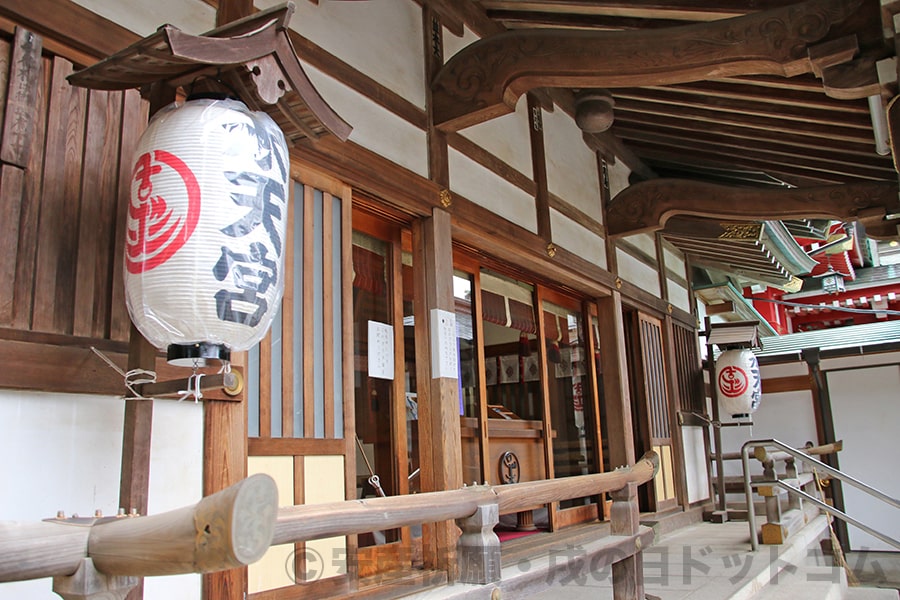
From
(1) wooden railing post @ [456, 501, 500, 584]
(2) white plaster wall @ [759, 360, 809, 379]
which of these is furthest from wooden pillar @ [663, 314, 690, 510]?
(1) wooden railing post @ [456, 501, 500, 584]

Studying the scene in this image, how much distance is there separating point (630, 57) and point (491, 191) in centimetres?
152

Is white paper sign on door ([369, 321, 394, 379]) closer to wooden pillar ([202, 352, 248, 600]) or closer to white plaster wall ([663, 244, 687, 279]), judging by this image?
wooden pillar ([202, 352, 248, 600])

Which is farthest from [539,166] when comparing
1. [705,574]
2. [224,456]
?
Answer: [224,456]

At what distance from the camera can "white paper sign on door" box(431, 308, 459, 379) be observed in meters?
4.39

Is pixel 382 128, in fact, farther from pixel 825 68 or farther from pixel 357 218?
pixel 825 68

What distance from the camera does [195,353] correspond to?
2.22 metres

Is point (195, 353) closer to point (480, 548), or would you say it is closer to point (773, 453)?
point (480, 548)

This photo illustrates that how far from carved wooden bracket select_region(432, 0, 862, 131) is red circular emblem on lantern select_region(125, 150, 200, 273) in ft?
8.95

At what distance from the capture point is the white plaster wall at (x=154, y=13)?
9.16 feet

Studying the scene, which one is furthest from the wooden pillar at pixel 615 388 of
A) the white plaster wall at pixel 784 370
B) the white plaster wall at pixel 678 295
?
the white plaster wall at pixel 784 370

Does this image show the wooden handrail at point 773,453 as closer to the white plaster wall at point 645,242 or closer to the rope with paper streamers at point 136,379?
the white plaster wall at point 645,242

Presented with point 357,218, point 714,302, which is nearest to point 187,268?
point 357,218

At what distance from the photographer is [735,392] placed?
378 inches

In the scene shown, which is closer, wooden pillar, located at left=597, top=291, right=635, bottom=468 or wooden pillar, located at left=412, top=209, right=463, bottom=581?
wooden pillar, located at left=412, top=209, right=463, bottom=581
